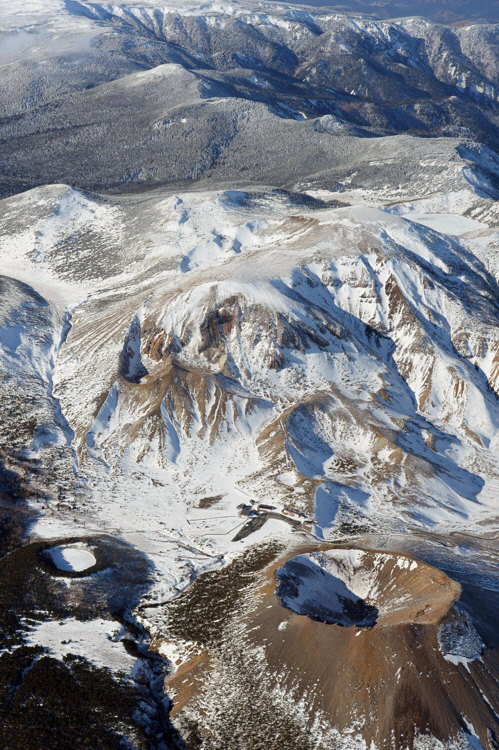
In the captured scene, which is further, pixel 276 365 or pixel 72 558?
pixel 276 365

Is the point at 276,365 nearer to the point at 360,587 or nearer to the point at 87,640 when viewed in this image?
the point at 360,587

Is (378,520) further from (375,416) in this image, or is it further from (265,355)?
(265,355)

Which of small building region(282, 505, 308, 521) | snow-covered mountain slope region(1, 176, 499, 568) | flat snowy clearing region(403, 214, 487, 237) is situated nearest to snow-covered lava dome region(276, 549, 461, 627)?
small building region(282, 505, 308, 521)

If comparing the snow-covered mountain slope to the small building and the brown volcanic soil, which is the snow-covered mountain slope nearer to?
the small building

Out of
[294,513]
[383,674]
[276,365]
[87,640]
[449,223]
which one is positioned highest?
[383,674]

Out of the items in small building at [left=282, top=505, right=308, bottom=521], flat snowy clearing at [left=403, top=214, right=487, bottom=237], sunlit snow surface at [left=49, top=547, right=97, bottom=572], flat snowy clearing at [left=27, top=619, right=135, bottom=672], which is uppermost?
flat snowy clearing at [left=403, top=214, right=487, bottom=237]

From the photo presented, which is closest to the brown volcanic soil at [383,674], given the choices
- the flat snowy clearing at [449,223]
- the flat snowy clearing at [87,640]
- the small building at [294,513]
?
the flat snowy clearing at [87,640]

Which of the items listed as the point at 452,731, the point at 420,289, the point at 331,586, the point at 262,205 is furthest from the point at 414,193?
the point at 452,731

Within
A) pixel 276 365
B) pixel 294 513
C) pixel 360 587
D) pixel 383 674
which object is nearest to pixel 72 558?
pixel 294 513
